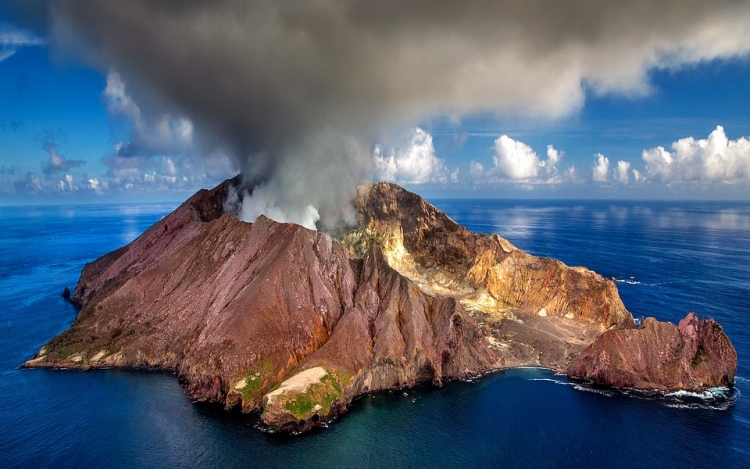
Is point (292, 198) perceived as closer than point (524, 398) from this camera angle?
No

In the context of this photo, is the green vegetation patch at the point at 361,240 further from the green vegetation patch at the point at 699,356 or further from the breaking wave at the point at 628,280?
the breaking wave at the point at 628,280

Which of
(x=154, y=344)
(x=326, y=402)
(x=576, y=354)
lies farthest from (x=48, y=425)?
(x=576, y=354)

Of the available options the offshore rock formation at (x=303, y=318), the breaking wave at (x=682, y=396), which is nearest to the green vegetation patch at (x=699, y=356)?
the offshore rock formation at (x=303, y=318)

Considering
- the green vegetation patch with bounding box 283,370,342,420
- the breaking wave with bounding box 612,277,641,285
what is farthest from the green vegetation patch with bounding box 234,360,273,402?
the breaking wave with bounding box 612,277,641,285

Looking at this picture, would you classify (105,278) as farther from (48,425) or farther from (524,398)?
(524,398)

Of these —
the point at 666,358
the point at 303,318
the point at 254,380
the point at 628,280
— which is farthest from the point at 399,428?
the point at 628,280
